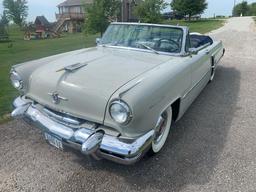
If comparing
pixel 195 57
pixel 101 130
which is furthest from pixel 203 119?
pixel 101 130

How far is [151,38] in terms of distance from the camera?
3801 mm

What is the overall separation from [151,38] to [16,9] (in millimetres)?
40521

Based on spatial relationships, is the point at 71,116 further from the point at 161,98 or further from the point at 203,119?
the point at 203,119

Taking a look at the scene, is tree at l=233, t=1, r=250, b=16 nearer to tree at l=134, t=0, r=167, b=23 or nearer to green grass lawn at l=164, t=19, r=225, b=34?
green grass lawn at l=164, t=19, r=225, b=34

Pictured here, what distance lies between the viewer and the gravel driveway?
2.57 metres

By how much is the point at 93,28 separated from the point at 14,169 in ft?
40.1

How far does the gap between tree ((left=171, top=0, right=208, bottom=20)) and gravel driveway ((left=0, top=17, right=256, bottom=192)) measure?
42184 mm

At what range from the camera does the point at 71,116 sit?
8.72 feet

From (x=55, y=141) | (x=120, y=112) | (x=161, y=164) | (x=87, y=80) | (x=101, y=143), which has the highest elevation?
(x=87, y=80)

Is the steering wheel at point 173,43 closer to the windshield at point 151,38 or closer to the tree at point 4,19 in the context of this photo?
the windshield at point 151,38

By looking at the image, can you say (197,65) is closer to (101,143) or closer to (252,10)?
(101,143)

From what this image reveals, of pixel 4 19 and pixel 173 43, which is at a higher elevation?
pixel 4 19

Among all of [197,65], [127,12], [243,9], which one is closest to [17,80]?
[197,65]

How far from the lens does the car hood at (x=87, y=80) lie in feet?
8.13
